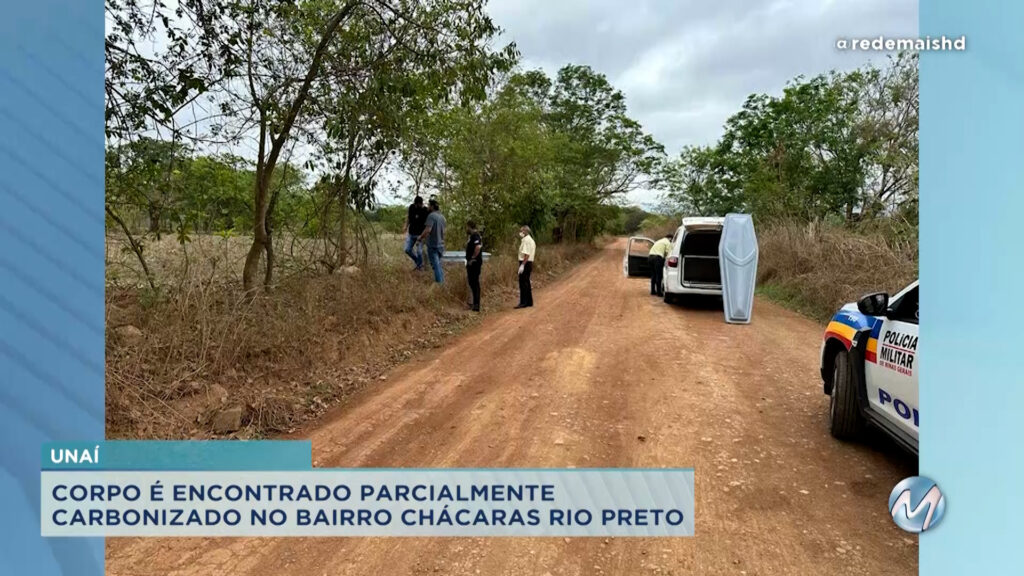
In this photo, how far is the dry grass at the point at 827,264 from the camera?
26.2ft

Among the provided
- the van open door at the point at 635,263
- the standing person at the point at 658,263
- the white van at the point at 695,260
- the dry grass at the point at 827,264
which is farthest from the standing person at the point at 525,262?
the dry grass at the point at 827,264

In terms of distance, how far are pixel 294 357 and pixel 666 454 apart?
357 cm

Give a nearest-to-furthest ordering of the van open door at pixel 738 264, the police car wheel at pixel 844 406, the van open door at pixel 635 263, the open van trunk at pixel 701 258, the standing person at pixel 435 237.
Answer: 1. the police car wheel at pixel 844 406
2. the van open door at pixel 738 264
3. the standing person at pixel 435 237
4. the open van trunk at pixel 701 258
5. the van open door at pixel 635 263

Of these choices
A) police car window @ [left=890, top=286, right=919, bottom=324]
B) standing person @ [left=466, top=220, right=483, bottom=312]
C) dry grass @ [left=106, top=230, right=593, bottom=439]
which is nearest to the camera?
police car window @ [left=890, top=286, right=919, bottom=324]

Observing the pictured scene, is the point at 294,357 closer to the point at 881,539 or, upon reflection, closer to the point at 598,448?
the point at 598,448

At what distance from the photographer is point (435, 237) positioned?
934 cm

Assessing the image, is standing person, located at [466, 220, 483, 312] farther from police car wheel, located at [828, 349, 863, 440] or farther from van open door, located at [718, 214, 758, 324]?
police car wheel, located at [828, 349, 863, 440]

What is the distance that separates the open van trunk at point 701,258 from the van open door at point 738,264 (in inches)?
47.3

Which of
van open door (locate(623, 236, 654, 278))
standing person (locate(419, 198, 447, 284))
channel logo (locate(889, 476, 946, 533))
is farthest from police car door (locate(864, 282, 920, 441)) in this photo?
van open door (locate(623, 236, 654, 278))

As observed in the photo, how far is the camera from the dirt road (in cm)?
248

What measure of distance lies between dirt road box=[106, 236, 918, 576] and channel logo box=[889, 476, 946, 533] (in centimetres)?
31

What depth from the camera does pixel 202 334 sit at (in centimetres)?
446

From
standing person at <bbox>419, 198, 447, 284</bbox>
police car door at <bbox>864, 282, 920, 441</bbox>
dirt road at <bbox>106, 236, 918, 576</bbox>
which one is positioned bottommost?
dirt road at <bbox>106, 236, 918, 576</bbox>

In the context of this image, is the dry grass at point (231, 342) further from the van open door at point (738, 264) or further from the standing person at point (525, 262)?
the van open door at point (738, 264)
